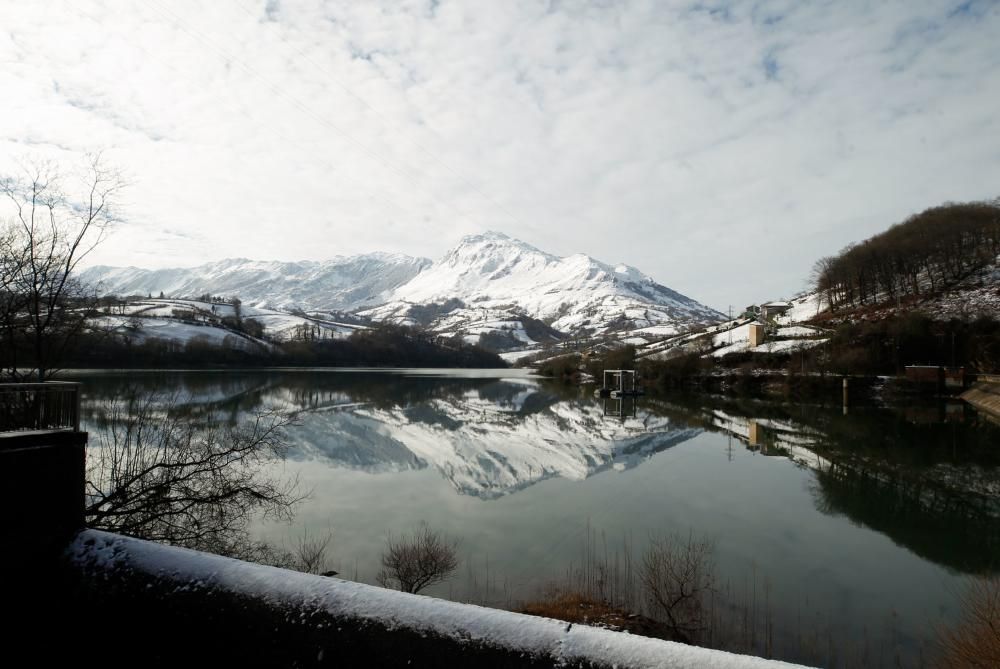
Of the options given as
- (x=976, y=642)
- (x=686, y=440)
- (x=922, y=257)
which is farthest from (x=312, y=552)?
(x=922, y=257)

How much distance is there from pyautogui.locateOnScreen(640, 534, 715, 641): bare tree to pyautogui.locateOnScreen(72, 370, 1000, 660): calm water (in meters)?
0.66

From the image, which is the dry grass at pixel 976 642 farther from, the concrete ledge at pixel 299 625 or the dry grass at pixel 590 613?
the concrete ledge at pixel 299 625

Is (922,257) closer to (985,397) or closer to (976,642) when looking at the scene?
(985,397)

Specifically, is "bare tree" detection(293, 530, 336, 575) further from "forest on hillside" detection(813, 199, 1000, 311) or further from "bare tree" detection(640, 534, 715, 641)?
"forest on hillside" detection(813, 199, 1000, 311)

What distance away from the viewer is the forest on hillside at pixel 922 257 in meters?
101

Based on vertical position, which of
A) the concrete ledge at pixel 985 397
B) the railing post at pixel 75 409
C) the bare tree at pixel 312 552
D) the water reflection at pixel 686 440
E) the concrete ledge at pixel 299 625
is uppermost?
the railing post at pixel 75 409

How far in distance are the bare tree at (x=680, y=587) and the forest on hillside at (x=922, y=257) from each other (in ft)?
357

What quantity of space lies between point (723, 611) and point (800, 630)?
1.33 m

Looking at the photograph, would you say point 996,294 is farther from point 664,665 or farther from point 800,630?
point 664,665

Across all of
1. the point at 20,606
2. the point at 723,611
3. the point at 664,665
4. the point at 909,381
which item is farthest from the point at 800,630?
the point at 909,381

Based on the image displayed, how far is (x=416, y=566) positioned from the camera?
11.8m

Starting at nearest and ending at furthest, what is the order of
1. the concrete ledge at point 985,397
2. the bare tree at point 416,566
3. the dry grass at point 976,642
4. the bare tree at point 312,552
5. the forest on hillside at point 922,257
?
the dry grass at point 976,642 < the bare tree at point 416,566 < the bare tree at point 312,552 < the concrete ledge at point 985,397 < the forest on hillside at point 922,257

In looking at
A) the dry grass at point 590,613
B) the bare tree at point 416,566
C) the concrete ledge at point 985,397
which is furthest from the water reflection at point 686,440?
the dry grass at point 590,613

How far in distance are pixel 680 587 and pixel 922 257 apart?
12363 centimetres
